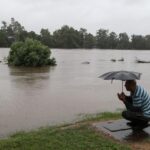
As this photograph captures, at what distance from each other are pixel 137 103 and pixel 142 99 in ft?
0.45

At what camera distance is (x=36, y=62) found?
39.9 meters

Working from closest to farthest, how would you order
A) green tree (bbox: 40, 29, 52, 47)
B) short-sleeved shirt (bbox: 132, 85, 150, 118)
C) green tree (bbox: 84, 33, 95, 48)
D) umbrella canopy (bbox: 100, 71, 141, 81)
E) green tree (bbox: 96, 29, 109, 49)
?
umbrella canopy (bbox: 100, 71, 141, 81) → short-sleeved shirt (bbox: 132, 85, 150, 118) → green tree (bbox: 40, 29, 52, 47) → green tree (bbox: 84, 33, 95, 48) → green tree (bbox: 96, 29, 109, 49)

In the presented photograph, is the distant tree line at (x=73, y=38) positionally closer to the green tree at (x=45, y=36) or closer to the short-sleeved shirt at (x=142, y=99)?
the green tree at (x=45, y=36)

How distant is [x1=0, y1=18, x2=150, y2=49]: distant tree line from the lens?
101350 millimetres

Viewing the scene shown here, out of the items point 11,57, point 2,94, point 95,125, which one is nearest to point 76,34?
point 11,57

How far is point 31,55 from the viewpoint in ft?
131

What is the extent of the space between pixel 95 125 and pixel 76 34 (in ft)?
324

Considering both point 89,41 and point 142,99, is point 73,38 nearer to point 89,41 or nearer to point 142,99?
point 89,41

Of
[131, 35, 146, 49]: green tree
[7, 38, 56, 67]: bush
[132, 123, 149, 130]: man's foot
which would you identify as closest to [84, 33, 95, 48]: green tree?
[131, 35, 146, 49]: green tree

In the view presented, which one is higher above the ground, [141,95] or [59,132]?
[141,95]

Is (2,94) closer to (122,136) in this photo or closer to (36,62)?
(122,136)

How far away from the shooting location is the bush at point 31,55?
40.1m

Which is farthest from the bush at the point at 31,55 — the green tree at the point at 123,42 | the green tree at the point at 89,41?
the green tree at the point at 123,42

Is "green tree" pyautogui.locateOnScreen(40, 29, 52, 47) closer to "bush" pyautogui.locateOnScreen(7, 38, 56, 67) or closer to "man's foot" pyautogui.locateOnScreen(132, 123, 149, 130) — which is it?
"bush" pyautogui.locateOnScreen(7, 38, 56, 67)
